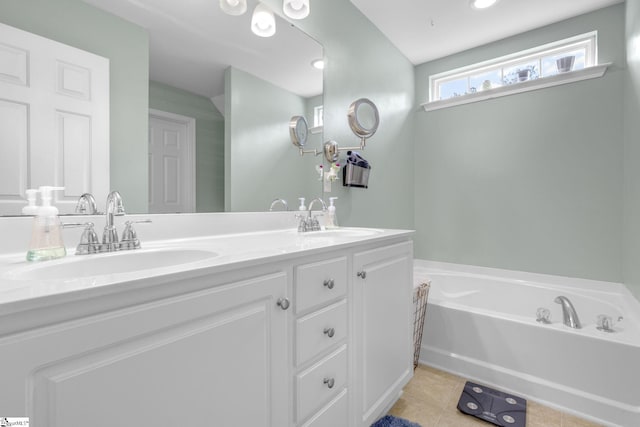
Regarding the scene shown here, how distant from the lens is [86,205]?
950 millimetres

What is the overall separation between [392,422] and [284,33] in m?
2.06

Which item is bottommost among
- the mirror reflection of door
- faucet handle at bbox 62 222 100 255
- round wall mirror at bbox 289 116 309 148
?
faucet handle at bbox 62 222 100 255

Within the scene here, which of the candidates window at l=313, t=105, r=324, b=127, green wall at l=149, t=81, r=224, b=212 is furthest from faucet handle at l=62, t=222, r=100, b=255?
window at l=313, t=105, r=324, b=127

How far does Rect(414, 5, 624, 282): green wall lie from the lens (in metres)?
2.16

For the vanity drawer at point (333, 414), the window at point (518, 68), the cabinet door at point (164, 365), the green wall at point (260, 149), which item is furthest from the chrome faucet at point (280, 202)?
the window at point (518, 68)

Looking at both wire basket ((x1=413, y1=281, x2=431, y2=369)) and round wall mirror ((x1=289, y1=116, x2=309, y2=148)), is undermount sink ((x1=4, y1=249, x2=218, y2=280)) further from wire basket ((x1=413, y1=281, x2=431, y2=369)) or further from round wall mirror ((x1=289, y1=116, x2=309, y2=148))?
wire basket ((x1=413, y1=281, x2=431, y2=369))

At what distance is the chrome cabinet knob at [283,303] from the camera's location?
2.75 feet

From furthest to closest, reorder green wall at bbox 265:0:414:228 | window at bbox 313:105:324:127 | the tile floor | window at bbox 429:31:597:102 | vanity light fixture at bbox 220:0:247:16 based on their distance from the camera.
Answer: window at bbox 429:31:597:102, green wall at bbox 265:0:414:228, window at bbox 313:105:324:127, the tile floor, vanity light fixture at bbox 220:0:247:16

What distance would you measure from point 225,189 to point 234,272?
0.74 meters

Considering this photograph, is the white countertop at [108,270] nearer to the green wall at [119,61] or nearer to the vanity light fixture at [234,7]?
the green wall at [119,61]

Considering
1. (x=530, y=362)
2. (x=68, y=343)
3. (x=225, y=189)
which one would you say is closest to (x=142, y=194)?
(x=225, y=189)

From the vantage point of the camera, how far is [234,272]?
73 centimetres

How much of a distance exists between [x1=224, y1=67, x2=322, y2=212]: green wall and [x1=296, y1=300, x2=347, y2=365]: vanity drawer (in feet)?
2.25

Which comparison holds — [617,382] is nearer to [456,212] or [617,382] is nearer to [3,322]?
[456,212]
